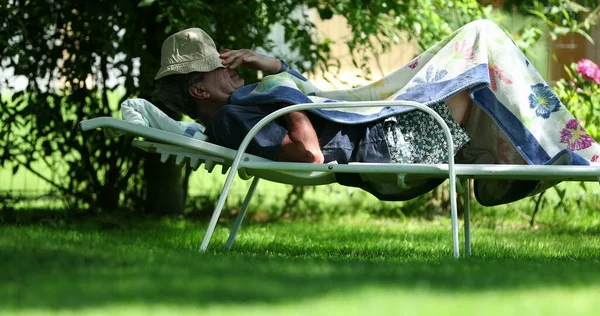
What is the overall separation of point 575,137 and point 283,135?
3.39 feet

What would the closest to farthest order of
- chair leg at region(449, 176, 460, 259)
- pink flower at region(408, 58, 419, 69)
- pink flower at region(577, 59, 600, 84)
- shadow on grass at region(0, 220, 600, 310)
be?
shadow on grass at region(0, 220, 600, 310) → chair leg at region(449, 176, 460, 259) → pink flower at region(408, 58, 419, 69) → pink flower at region(577, 59, 600, 84)

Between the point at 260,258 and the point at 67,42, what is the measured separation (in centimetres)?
243

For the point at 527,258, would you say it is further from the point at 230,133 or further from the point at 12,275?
the point at 12,275

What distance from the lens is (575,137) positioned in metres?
3.49

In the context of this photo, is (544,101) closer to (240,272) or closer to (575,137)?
(575,137)

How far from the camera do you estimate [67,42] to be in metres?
5.10

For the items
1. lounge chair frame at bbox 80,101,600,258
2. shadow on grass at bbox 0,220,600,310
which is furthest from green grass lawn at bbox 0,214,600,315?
lounge chair frame at bbox 80,101,600,258

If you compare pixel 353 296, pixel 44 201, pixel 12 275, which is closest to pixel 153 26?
pixel 44 201

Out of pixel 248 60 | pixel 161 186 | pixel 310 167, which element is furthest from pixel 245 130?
pixel 161 186

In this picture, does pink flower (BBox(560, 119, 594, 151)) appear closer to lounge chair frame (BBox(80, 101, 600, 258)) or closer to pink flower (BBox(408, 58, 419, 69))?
lounge chair frame (BBox(80, 101, 600, 258))

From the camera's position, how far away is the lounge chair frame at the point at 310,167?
3.19 metres

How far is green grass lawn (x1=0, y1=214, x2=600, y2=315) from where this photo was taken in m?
2.06

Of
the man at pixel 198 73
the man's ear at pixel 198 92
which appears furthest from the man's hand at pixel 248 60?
the man's ear at pixel 198 92

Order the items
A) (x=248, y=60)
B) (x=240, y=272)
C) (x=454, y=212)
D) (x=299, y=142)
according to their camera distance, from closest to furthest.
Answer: (x=240, y=272)
(x=454, y=212)
(x=299, y=142)
(x=248, y=60)
